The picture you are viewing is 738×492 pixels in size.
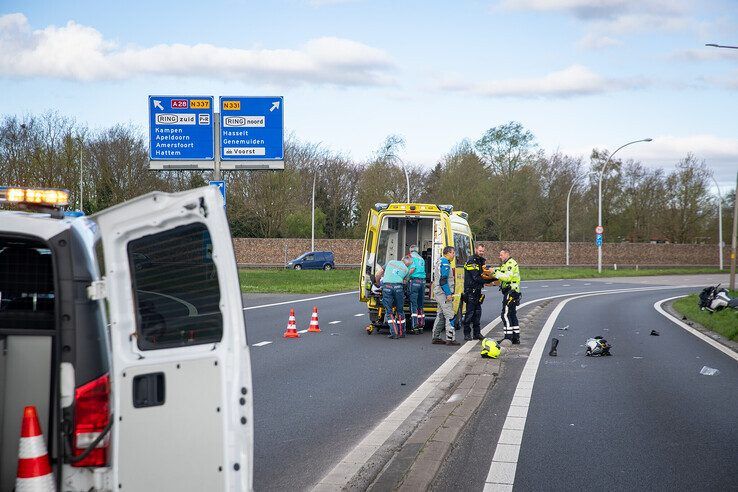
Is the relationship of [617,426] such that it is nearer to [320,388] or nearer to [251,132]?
[320,388]

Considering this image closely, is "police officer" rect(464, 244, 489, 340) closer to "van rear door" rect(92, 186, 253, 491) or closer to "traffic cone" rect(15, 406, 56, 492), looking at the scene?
"van rear door" rect(92, 186, 253, 491)

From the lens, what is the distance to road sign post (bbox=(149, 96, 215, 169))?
23.9 m

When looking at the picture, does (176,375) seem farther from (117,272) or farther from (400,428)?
(400,428)

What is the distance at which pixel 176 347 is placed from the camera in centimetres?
366

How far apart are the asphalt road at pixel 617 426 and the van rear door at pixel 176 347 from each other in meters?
2.66

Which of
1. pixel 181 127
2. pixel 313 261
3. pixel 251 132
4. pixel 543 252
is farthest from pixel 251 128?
pixel 543 252

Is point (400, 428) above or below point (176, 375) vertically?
below

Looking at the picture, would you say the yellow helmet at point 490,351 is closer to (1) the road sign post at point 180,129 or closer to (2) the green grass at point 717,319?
(2) the green grass at point 717,319

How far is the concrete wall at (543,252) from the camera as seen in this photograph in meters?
63.3

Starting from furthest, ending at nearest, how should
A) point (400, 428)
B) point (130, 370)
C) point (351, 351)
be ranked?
point (351, 351) < point (400, 428) < point (130, 370)

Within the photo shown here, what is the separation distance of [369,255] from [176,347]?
531 inches

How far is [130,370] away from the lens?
3615 mm

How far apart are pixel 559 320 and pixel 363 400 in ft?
40.7

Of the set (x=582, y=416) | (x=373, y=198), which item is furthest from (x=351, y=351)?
(x=373, y=198)
